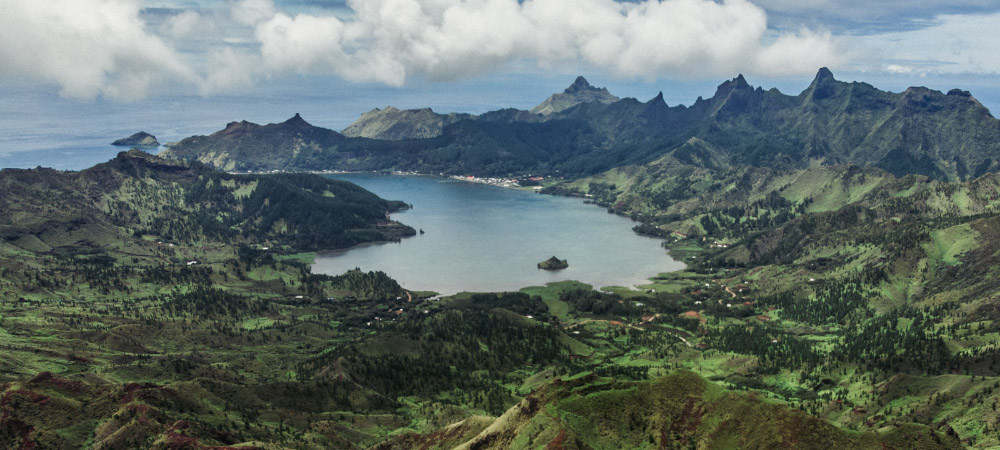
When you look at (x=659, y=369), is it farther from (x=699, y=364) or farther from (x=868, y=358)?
(x=868, y=358)

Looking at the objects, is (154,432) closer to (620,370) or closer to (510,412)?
(510,412)

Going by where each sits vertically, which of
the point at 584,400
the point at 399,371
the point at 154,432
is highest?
the point at 584,400

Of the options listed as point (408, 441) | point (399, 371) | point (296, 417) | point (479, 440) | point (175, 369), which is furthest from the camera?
point (399, 371)

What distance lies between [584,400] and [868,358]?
112921 millimetres

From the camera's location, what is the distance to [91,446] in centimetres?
11000

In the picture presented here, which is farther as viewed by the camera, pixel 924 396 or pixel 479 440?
pixel 924 396

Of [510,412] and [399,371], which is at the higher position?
[510,412]

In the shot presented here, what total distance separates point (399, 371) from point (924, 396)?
116307 mm

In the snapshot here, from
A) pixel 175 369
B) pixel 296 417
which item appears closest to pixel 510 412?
pixel 296 417

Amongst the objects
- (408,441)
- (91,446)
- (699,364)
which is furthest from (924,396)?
(91,446)

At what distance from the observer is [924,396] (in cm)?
14262

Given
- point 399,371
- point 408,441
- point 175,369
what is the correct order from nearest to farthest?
point 408,441, point 175,369, point 399,371

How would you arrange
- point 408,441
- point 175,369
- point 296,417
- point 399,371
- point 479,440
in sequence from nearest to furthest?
point 479,440, point 408,441, point 296,417, point 175,369, point 399,371

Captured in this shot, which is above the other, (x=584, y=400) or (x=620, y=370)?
(x=584, y=400)
